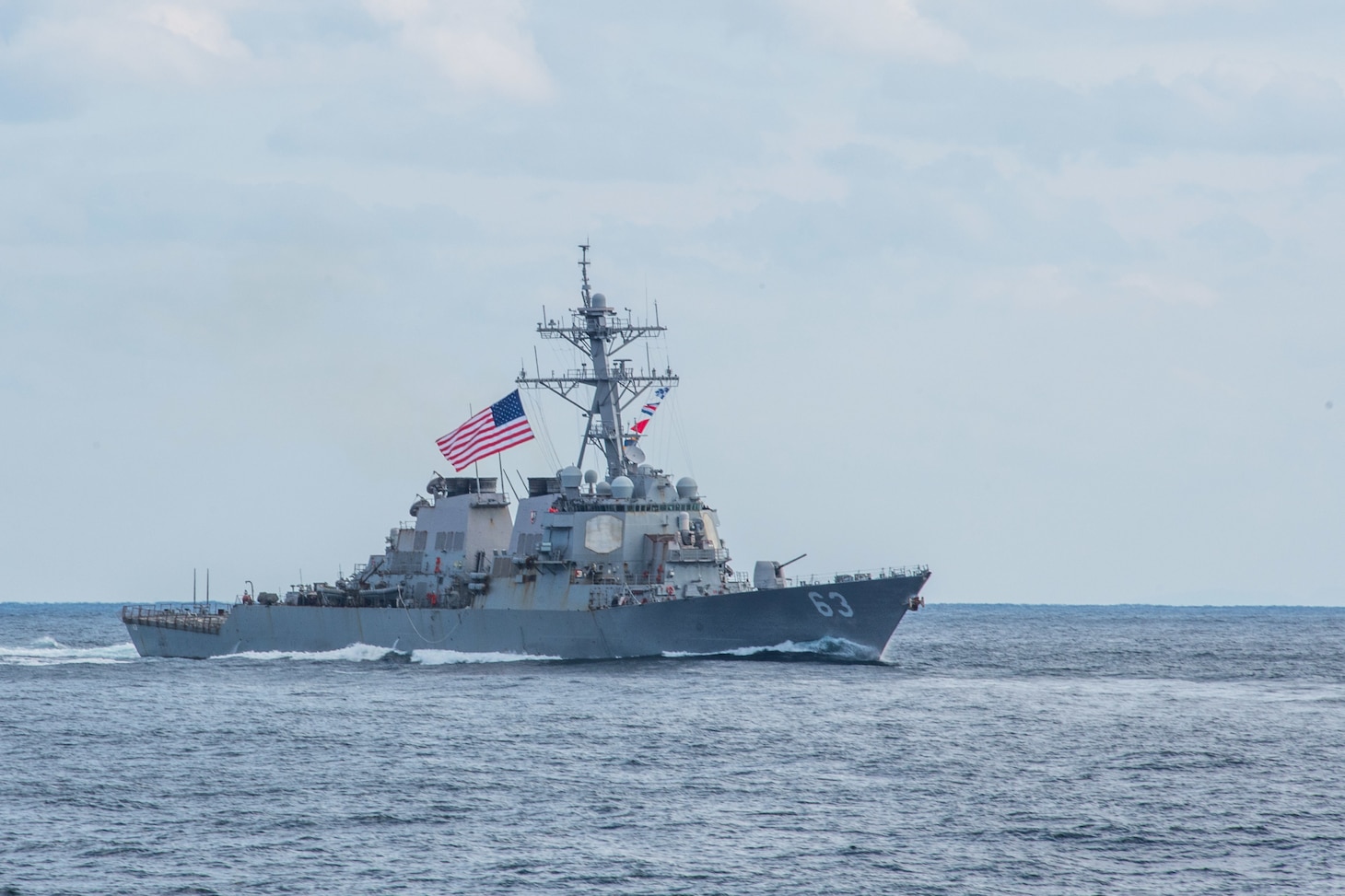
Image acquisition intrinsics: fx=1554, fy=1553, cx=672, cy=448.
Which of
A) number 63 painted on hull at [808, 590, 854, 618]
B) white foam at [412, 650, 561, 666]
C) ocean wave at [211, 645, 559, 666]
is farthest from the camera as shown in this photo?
ocean wave at [211, 645, 559, 666]

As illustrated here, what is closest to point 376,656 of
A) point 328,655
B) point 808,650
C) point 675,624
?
point 328,655

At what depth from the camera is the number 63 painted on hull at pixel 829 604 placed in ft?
133

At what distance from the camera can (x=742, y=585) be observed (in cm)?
4316

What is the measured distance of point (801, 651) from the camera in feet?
137

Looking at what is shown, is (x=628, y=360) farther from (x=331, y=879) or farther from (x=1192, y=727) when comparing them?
(x=331, y=879)

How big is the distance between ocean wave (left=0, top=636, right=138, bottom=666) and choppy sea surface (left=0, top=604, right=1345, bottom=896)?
591 inches

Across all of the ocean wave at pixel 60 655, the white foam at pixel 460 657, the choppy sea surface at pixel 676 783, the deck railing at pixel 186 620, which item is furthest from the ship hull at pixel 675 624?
the ocean wave at pixel 60 655

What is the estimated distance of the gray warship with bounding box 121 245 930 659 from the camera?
4119cm

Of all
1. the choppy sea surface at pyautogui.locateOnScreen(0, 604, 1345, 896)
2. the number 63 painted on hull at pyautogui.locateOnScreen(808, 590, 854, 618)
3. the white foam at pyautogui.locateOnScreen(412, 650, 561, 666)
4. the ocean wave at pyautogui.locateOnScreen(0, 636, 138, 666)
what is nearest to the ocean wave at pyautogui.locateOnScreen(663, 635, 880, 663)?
the choppy sea surface at pyautogui.locateOnScreen(0, 604, 1345, 896)

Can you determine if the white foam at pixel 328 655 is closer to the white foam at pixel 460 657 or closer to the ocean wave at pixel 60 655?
the white foam at pixel 460 657

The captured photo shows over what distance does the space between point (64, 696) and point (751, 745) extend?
21018mm

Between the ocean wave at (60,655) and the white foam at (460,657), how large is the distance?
1534 cm

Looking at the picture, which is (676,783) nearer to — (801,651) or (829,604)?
(829,604)

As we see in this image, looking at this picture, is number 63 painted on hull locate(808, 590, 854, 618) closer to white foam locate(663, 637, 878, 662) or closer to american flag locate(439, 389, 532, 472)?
white foam locate(663, 637, 878, 662)
